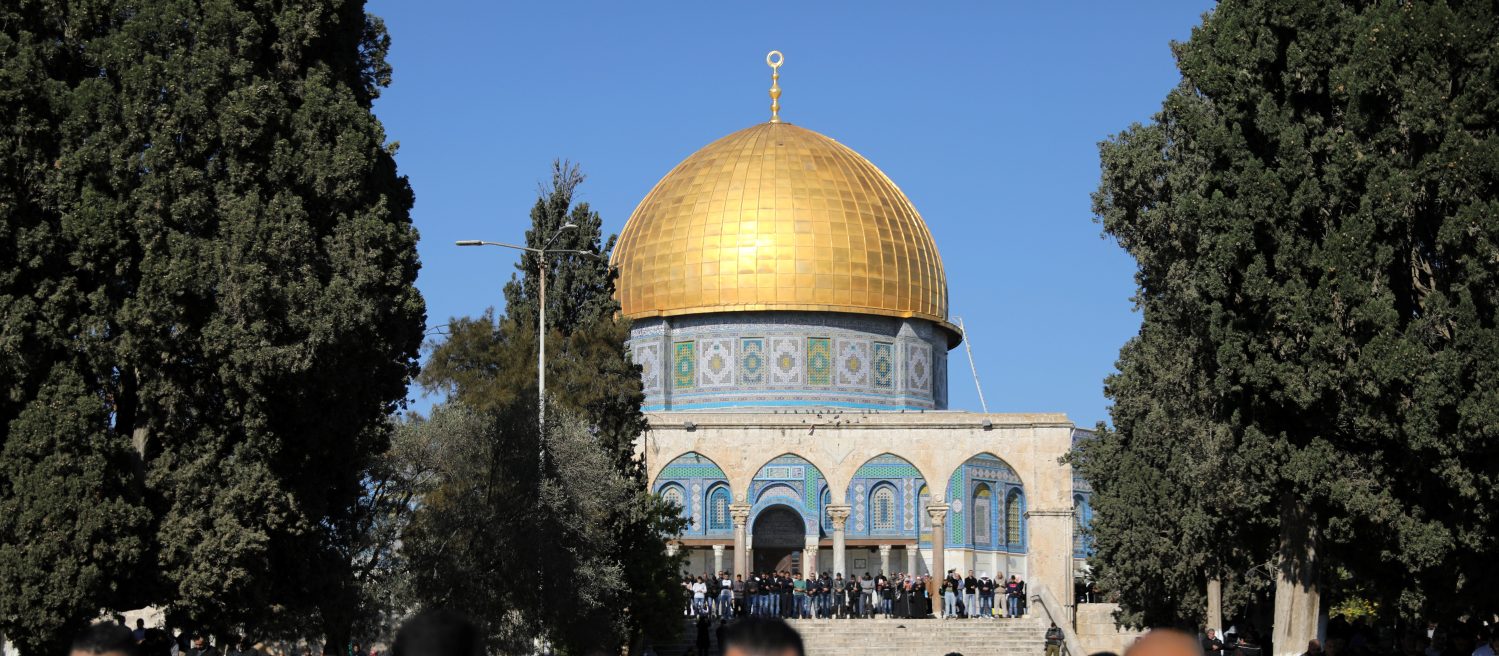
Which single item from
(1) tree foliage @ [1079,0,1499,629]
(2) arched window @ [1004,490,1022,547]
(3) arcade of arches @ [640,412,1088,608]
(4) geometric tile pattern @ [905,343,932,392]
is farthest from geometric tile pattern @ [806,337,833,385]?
(1) tree foliage @ [1079,0,1499,629]

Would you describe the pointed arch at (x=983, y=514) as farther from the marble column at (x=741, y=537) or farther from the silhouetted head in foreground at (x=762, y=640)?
the silhouetted head in foreground at (x=762, y=640)

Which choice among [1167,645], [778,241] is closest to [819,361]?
[778,241]

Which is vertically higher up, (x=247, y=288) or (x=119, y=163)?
(x=119, y=163)

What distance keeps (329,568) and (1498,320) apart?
1023cm

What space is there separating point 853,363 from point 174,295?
31888 mm

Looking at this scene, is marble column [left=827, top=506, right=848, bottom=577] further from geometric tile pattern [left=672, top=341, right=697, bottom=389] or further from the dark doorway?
geometric tile pattern [left=672, top=341, right=697, bottom=389]

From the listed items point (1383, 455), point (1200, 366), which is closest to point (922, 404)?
point (1200, 366)

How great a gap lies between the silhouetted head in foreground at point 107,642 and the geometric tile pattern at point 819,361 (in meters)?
39.7

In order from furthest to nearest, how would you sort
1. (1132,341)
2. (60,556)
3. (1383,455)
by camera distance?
(1132,341) → (1383,455) → (60,556)

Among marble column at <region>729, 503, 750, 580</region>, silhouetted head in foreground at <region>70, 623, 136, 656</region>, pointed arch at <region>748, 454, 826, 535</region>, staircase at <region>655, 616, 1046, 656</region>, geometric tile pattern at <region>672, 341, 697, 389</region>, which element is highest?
geometric tile pattern at <region>672, 341, 697, 389</region>

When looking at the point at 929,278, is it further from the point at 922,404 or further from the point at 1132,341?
the point at 1132,341

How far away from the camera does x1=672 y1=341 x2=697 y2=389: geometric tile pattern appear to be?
4597 centimetres

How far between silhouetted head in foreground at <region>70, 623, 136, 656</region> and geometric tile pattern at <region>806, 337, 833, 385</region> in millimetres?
39722

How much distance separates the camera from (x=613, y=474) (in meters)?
24.3
